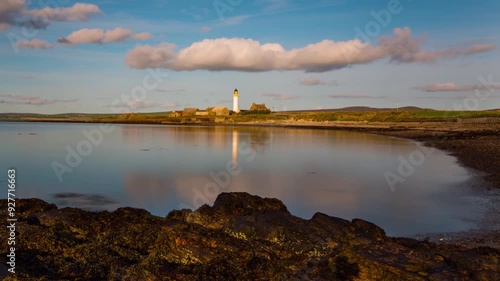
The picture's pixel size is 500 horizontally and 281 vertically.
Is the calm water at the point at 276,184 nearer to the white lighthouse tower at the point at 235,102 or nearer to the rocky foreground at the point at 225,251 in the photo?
the rocky foreground at the point at 225,251

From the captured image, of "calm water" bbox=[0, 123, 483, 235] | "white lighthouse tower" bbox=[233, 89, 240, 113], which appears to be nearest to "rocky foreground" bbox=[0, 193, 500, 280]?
"calm water" bbox=[0, 123, 483, 235]

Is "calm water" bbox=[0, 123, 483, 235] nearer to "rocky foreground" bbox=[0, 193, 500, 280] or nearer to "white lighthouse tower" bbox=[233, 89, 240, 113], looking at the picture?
"rocky foreground" bbox=[0, 193, 500, 280]

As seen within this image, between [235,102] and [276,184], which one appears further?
[235,102]

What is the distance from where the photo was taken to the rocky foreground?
5.61 meters

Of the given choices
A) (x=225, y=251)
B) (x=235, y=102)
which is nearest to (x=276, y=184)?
(x=225, y=251)

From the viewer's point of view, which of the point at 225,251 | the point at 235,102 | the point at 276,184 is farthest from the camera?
the point at 235,102

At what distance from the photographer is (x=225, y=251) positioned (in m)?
6.59

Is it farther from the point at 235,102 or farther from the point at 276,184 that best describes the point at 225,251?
the point at 235,102

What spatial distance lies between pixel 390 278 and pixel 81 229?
20.6ft

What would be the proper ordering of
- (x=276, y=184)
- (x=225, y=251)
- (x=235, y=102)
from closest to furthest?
(x=225, y=251), (x=276, y=184), (x=235, y=102)

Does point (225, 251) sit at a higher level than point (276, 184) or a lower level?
higher

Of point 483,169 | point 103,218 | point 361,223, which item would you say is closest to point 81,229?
point 103,218

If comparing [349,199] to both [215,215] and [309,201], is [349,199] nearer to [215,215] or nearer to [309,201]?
[309,201]

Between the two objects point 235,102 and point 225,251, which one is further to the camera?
point 235,102
